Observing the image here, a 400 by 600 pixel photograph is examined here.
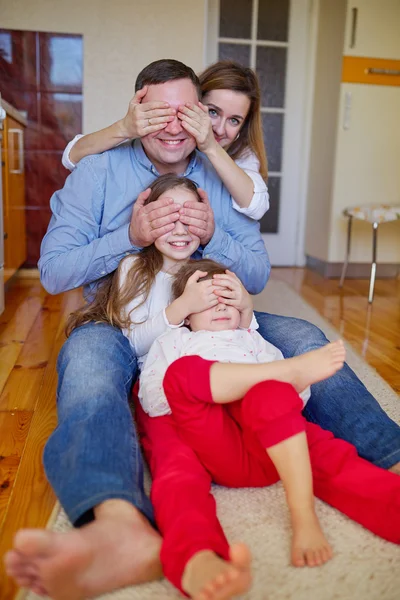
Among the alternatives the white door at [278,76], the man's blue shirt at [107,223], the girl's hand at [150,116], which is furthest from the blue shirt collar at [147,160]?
the white door at [278,76]

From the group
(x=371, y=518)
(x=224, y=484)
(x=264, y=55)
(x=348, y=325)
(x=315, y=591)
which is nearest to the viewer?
(x=315, y=591)

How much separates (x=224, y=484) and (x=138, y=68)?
3004 mm

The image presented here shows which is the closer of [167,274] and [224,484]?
[224,484]

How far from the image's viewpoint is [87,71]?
11.4 ft

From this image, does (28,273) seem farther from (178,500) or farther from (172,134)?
(178,500)

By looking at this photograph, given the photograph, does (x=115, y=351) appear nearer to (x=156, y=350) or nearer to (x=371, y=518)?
(x=156, y=350)

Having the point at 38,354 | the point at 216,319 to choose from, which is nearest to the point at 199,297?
the point at 216,319

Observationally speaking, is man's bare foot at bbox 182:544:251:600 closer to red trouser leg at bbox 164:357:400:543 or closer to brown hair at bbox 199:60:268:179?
red trouser leg at bbox 164:357:400:543

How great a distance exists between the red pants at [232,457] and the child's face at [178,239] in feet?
1.36

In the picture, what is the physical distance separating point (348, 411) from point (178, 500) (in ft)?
1.54

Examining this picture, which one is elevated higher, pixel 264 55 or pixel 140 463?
pixel 264 55

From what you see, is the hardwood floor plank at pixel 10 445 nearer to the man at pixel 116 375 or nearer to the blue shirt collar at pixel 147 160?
the man at pixel 116 375

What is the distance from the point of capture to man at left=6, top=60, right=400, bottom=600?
0.78 metres

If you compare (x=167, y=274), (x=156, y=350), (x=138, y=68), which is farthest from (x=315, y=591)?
(x=138, y=68)
